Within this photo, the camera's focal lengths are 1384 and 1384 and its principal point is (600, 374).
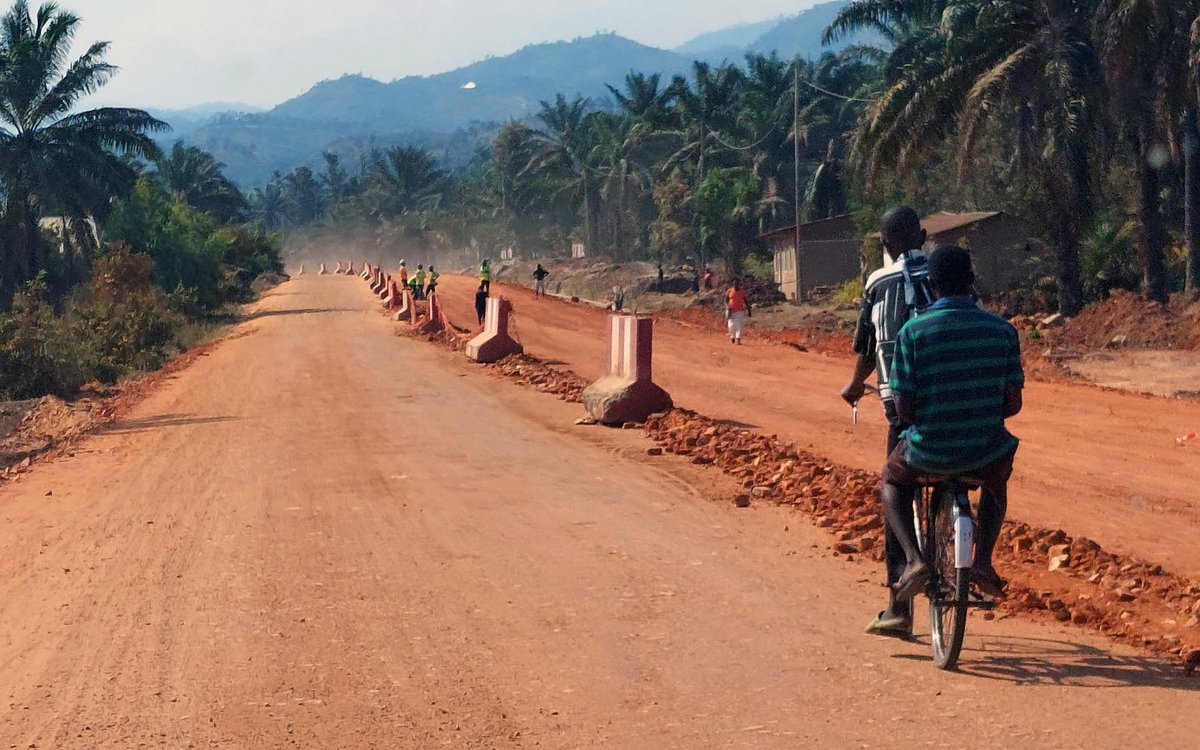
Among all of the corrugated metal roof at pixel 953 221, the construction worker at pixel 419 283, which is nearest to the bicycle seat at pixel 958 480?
the construction worker at pixel 419 283

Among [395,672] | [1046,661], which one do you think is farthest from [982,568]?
[395,672]

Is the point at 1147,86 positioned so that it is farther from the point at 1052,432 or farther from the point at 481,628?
the point at 481,628

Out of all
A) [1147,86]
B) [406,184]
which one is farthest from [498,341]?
[406,184]

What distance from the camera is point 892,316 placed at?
6371 millimetres

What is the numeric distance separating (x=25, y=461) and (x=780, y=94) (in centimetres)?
6147

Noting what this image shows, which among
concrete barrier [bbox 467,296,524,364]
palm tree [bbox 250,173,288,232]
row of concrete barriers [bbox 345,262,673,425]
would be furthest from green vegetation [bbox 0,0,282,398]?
palm tree [bbox 250,173,288,232]

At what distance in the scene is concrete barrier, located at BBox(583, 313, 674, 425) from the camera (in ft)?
51.0

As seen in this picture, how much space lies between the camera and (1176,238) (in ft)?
131

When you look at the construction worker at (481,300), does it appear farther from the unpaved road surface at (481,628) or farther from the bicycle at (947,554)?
the bicycle at (947,554)

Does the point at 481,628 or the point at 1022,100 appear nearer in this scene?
the point at 481,628

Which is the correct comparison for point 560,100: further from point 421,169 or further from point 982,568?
point 982,568

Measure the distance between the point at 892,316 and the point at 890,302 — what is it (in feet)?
0.22

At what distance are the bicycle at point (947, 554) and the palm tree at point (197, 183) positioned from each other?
302ft

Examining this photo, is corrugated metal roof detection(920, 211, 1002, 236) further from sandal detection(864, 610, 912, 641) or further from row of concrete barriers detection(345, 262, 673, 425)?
sandal detection(864, 610, 912, 641)
